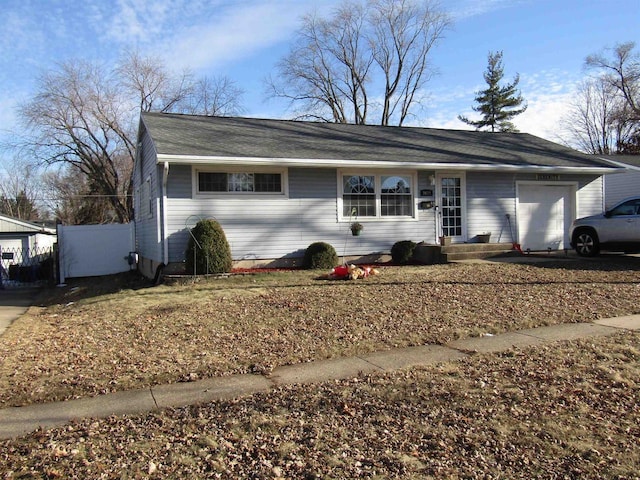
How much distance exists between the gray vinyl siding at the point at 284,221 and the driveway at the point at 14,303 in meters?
3.43

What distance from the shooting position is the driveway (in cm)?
991

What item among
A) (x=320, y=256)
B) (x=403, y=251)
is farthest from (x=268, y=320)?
(x=403, y=251)

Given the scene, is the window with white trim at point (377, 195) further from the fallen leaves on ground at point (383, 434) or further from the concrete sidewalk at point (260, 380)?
the fallen leaves on ground at point (383, 434)

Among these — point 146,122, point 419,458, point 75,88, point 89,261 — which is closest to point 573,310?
point 419,458

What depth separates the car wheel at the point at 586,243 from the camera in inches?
551

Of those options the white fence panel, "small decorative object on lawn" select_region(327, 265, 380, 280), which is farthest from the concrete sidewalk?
the white fence panel

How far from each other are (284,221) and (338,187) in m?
1.73

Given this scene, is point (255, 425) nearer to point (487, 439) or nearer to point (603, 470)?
point (487, 439)

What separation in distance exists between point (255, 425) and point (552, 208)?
1430cm

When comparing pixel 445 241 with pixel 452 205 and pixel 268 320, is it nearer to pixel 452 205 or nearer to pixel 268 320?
pixel 452 205

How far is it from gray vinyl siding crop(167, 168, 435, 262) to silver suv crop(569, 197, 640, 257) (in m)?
4.62

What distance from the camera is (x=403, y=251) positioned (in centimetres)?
1350

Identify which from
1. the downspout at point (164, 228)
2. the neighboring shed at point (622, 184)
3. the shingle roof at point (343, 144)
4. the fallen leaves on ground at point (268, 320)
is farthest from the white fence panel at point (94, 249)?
the neighboring shed at point (622, 184)

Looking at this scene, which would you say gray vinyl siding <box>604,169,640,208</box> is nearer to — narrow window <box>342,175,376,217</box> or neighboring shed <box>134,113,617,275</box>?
neighboring shed <box>134,113,617,275</box>
